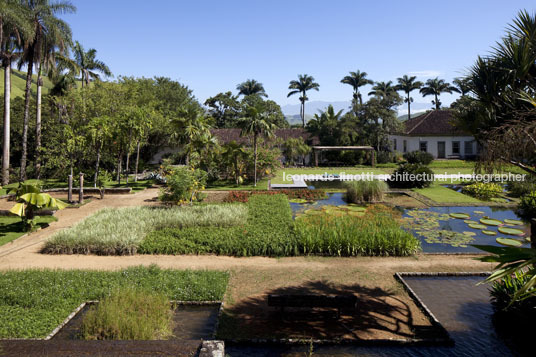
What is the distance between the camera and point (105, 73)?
3769cm

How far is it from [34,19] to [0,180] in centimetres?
1146

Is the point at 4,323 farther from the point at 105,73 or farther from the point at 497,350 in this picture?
the point at 105,73

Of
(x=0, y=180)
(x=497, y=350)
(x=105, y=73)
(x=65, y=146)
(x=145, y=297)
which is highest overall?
(x=105, y=73)

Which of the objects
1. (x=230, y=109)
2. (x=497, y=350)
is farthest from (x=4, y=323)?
(x=230, y=109)

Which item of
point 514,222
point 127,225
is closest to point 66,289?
point 127,225

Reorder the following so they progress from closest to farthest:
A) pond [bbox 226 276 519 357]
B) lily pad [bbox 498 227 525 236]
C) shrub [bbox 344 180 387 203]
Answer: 1. pond [bbox 226 276 519 357]
2. lily pad [bbox 498 227 525 236]
3. shrub [bbox 344 180 387 203]

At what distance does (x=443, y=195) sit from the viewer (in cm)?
2116

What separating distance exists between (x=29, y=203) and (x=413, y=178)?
68.7ft

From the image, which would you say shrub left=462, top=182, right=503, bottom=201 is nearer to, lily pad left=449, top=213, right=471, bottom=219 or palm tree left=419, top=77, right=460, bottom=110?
lily pad left=449, top=213, right=471, bottom=219

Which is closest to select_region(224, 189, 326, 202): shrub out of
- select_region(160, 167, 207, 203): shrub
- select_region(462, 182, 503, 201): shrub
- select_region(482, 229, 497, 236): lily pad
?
select_region(160, 167, 207, 203): shrub

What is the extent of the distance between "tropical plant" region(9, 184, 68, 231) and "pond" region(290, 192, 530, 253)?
32.0ft

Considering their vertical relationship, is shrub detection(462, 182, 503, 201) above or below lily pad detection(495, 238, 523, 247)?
above

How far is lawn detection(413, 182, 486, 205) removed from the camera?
19.6 meters

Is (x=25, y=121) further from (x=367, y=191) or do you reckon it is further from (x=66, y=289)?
(x=367, y=191)
